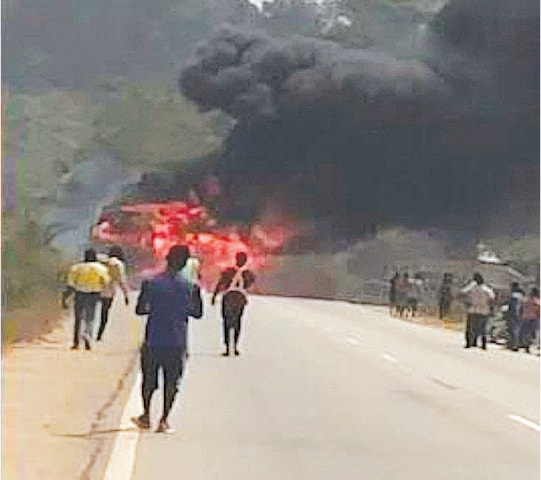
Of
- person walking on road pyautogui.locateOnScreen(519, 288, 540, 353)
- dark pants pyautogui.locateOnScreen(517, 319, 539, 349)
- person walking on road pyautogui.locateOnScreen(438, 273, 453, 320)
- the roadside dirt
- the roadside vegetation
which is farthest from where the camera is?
dark pants pyautogui.locateOnScreen(517, 319, 539, 349)

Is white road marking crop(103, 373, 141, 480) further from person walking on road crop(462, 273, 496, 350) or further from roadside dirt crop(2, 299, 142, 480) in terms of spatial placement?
person walking on road crop(462, 273, 496, 350)

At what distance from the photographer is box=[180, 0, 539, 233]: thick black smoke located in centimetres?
1517

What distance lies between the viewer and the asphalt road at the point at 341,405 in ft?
40.2

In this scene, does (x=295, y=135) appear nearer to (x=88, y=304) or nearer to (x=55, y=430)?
(x=55, y=430)

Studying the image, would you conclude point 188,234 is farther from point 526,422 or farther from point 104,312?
point 104,312

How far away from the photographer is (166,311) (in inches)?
521

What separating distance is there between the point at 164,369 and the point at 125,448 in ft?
3.35

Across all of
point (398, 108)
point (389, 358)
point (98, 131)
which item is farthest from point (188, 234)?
point (389, 358)

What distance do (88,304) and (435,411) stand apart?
18.2 ft

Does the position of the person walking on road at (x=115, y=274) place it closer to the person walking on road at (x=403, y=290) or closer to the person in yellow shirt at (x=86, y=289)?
the person in yellow shirt at (x=86, y=289)

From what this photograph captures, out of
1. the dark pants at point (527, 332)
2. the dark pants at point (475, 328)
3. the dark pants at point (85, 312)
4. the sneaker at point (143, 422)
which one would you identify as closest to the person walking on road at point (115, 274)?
the dark pants at point (85, 312)

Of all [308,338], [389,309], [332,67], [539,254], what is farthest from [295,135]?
[308,338]

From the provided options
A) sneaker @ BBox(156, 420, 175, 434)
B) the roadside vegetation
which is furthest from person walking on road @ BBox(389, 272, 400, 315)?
sneaker @ BBox(156, 420, 175, 434)

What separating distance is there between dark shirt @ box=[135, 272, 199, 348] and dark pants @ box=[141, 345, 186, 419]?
0.25 feet
